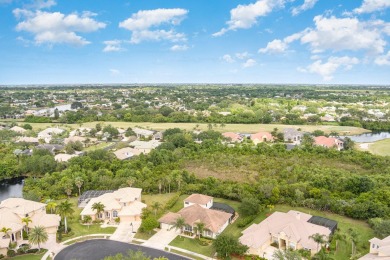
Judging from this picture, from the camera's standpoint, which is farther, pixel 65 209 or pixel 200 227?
pixel 65 209

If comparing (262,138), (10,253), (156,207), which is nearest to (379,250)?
(156,207)

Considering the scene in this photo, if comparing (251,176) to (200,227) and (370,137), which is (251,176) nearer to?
(200,227)

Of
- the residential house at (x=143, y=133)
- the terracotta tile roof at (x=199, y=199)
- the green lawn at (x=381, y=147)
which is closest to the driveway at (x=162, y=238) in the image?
the terracotta tile roof at (x=199, y=199)

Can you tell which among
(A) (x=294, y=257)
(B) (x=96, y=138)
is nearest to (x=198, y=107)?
(B) (x=96, y=138)

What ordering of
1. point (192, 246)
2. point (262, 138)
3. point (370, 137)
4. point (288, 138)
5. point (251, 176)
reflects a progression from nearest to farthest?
1. point (192, 246)
2. point (251, 176)
3. point (262, 138)
4. point (288, 138)
5. point (370, 137)

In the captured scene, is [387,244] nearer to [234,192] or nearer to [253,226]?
[253,226]

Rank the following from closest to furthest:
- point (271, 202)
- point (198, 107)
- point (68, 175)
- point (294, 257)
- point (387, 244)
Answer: point (294, 257)
point (387, 244)
point (271, 202)
point (68, 175)
point (198, 107)
